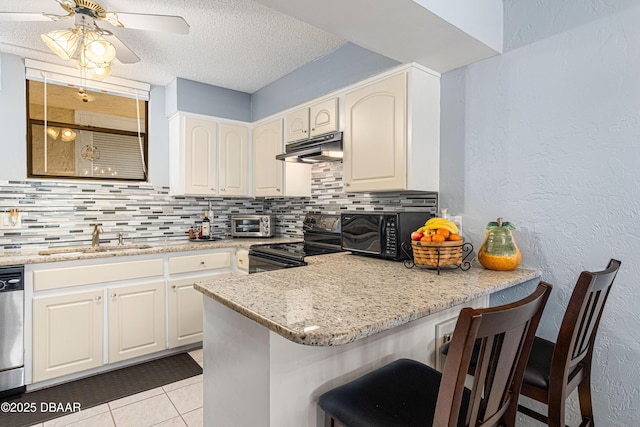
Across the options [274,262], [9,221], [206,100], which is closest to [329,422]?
[274,262]

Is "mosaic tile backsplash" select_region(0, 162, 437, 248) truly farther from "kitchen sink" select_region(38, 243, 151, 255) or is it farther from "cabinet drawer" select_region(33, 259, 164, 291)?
"cabinet drawer" select_region(33, 259, 164, 291)

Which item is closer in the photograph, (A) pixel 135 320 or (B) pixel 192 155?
(A) pixel 135 320

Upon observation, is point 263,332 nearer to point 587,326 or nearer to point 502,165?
point 587,326

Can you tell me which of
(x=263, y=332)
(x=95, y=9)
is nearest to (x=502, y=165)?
(x=263, y=332)

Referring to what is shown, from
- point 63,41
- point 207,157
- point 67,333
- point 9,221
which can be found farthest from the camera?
point 207,157

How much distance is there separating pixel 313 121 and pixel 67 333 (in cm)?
237

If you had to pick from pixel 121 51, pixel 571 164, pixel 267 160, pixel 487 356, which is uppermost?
pixel 121 51

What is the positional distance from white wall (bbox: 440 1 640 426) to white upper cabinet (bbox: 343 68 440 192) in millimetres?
193

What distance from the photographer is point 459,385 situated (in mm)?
753

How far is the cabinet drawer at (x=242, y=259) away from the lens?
292 centimetres

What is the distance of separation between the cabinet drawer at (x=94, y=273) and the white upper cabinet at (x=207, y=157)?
0.83m

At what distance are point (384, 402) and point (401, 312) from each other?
276 mm

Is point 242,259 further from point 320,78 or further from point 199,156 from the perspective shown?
point 320,78

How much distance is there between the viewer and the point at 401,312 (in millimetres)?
1031
